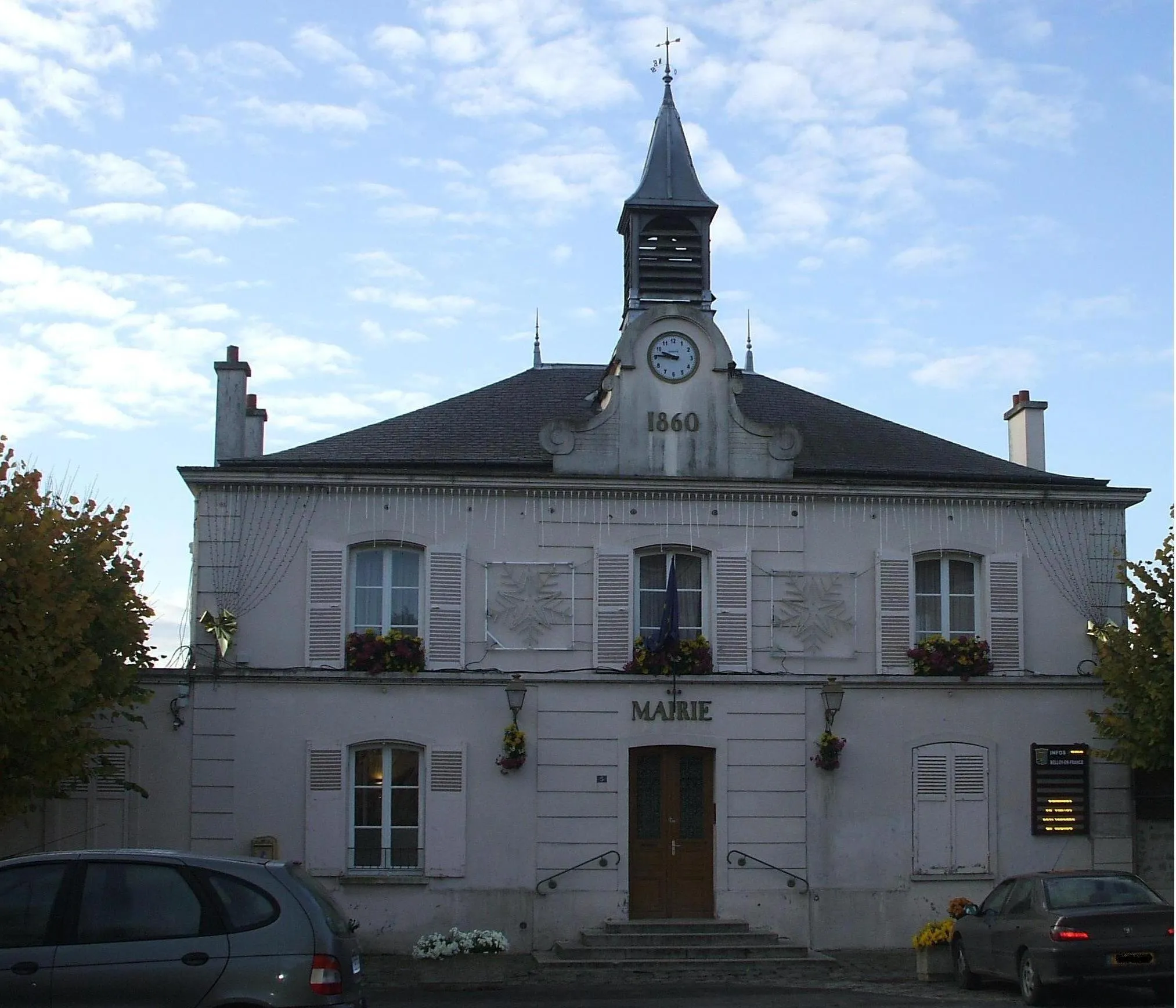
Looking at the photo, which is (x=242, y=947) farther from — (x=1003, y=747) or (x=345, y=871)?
(x=1003, y=747)

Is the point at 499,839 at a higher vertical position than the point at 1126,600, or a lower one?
lower

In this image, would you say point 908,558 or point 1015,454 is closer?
point 908,558

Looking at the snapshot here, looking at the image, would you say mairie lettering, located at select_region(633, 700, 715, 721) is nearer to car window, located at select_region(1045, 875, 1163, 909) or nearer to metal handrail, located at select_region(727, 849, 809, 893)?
metal handrail, located at select_region(727, 849, 809, 893)

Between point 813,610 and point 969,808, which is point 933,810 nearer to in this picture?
point 969,808

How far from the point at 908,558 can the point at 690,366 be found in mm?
4223

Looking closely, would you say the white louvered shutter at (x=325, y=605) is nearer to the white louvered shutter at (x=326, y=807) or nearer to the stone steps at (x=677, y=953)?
the white louvered shutter at (x=326, y=807)

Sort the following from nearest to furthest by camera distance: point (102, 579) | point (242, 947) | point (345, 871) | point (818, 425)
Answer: point (242, 947) → point (102, 579) → point (345, 871) → point (818, 425)

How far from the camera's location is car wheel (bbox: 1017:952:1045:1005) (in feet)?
53.9

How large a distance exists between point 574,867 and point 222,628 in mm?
5878

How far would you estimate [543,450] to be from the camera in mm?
23047

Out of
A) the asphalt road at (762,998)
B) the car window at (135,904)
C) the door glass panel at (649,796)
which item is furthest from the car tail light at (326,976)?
the door glass panel at (649,796)

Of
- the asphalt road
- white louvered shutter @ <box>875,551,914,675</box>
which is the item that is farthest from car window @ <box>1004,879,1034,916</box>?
white louvered shutter @ <box>875,551,914,675</box>

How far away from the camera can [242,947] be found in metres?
10.7

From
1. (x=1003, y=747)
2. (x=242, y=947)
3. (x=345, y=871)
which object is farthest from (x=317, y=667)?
(x=242, y=947)
